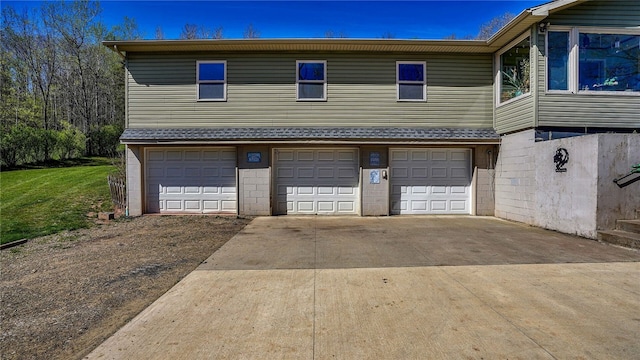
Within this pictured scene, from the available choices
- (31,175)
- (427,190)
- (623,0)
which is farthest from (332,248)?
(31,175)

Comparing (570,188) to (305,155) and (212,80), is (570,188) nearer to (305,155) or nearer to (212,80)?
(305,155)

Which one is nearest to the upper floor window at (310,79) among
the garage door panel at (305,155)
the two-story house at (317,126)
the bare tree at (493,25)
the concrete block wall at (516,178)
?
the two-story house at (317,126)

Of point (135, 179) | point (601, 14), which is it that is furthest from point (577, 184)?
point (135, 179)

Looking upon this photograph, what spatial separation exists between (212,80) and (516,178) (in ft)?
31.3

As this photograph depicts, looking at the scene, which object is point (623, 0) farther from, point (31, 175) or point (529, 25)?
point (31, 175)

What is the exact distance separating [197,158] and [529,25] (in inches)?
397

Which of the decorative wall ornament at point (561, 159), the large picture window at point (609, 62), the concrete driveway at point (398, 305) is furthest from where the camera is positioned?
the large picture window at point (609, 62)

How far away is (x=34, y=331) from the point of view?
335cm

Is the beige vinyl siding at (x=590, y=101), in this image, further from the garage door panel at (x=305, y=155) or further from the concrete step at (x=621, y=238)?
the garage door panel at (x=305, y=155)

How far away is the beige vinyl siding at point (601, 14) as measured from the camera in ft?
29.6

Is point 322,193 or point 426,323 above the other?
point 322,193

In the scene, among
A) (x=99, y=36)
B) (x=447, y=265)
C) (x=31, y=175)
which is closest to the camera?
(x=447, y=265)

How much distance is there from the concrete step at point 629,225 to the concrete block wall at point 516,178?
2.03m

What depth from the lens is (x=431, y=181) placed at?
11.3 m
